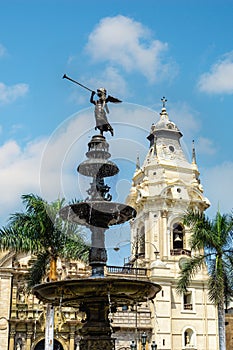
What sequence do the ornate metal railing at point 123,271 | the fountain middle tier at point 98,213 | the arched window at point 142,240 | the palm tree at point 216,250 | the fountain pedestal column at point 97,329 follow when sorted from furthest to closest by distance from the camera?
1. the arched window at point 142,240
2. the ornate metal railing at point 123,271
3. the palm tree at point 216,250
4. the fountain middle tier at point 98,213
5. the fountain pedestal column at point 97,329

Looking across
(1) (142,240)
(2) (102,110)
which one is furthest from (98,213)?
(1) (142,240)

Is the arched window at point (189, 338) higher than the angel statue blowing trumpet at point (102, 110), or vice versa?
the angel statue blowing trumpet at point (102, 110)

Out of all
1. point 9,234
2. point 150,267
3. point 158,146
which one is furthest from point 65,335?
point 158,146

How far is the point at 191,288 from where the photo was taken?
42594 millimetres

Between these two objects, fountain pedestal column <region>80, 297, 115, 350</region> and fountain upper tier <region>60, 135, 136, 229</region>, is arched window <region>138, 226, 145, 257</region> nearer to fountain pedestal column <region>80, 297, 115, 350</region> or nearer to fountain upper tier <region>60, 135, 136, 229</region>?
fountain upper tier <region>60, 135, 136, 229</region>

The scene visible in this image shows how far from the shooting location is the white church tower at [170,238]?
133 ft

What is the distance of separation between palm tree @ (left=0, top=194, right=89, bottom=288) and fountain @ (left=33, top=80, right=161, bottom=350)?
1076cm

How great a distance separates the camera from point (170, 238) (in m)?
43.4

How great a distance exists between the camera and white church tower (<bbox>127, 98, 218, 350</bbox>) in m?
40.7

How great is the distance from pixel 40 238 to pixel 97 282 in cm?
1350

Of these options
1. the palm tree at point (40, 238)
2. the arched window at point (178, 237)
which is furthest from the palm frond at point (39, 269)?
the arched window at point (178, 237)

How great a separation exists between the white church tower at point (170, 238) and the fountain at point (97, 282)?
25.6 meters

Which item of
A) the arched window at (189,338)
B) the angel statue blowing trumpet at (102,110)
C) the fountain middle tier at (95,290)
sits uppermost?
the angel statue blowing trumpet at (102,110)

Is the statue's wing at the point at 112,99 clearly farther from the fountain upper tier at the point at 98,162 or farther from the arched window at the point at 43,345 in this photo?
the arched window at the point at 43,345
